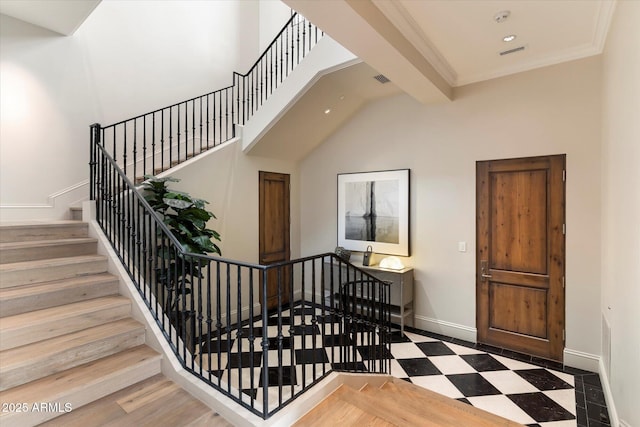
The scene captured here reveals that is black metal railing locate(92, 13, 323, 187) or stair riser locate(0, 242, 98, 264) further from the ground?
black metal railing locate(92, 13, 323, 187)

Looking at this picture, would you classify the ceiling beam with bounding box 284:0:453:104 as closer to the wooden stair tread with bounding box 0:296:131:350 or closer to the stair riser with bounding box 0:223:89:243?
the wooden stair tread with bounding box 0:296:131:350

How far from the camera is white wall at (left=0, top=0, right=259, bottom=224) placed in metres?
3.38

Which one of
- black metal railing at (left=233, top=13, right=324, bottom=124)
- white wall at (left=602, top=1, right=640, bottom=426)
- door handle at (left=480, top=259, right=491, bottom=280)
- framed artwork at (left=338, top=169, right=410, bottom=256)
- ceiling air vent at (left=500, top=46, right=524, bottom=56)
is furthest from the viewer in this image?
black metal railing at (left=233, top=13, right=324, bottom=124)

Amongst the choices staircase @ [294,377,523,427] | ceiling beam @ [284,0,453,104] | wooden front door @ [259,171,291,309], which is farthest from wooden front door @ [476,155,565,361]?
wooden front door @ [259,171,291,309]

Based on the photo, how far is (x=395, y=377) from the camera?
3.00 metres

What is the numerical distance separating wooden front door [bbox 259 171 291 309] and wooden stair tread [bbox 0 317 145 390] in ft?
8.51

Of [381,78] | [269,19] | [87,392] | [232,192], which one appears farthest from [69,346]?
[269,19]

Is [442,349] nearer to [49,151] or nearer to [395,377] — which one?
[395,377]

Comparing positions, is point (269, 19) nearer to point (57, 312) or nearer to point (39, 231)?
point (39, 231)

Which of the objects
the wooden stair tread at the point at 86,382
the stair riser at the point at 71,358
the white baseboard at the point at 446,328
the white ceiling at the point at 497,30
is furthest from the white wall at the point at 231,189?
the white ceiling at the point at 497,30

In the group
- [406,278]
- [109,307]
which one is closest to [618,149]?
[406,278]

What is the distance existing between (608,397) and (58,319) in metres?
4.35

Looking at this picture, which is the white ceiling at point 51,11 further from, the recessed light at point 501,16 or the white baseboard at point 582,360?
the white baseboard at point 582,360

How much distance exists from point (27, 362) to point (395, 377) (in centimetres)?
285
